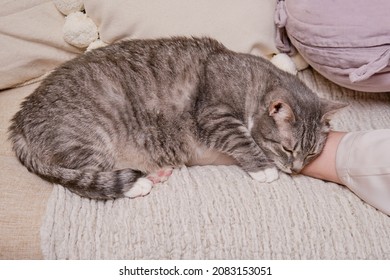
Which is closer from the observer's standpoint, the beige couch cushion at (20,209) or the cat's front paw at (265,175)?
the beige couch cushion at (20,209)

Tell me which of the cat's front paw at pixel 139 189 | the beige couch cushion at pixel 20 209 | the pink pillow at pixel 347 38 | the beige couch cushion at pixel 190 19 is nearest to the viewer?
the beige couch cushion at pixel 20 209

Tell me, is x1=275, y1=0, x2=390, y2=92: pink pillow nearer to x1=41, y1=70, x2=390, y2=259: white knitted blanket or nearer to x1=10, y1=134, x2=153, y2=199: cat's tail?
x1=41, y1=70, x2=390, y2=259: white knitted blanket

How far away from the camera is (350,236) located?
4.03ft

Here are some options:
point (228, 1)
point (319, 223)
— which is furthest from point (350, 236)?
point (228, 1)

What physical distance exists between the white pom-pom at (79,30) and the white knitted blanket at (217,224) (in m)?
0.64

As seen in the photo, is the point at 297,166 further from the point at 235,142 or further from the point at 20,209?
the point at 20,209

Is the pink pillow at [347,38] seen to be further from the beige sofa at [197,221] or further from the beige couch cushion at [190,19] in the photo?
the beige sofa at [197,221]

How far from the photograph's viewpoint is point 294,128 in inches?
53.1

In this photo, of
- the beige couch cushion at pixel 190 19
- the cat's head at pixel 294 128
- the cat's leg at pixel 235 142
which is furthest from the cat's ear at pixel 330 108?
the beige couch cushion at pixel 190 19

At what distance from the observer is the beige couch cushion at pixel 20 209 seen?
117 cm

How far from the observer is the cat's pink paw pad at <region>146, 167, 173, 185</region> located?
136 cm

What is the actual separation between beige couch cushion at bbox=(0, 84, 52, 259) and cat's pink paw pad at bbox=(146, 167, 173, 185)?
299mm

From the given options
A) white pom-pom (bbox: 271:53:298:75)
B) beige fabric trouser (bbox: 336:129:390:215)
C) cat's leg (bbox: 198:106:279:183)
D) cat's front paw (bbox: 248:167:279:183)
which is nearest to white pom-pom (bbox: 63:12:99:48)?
cat's leg (bbox: 198:106:279:183)
